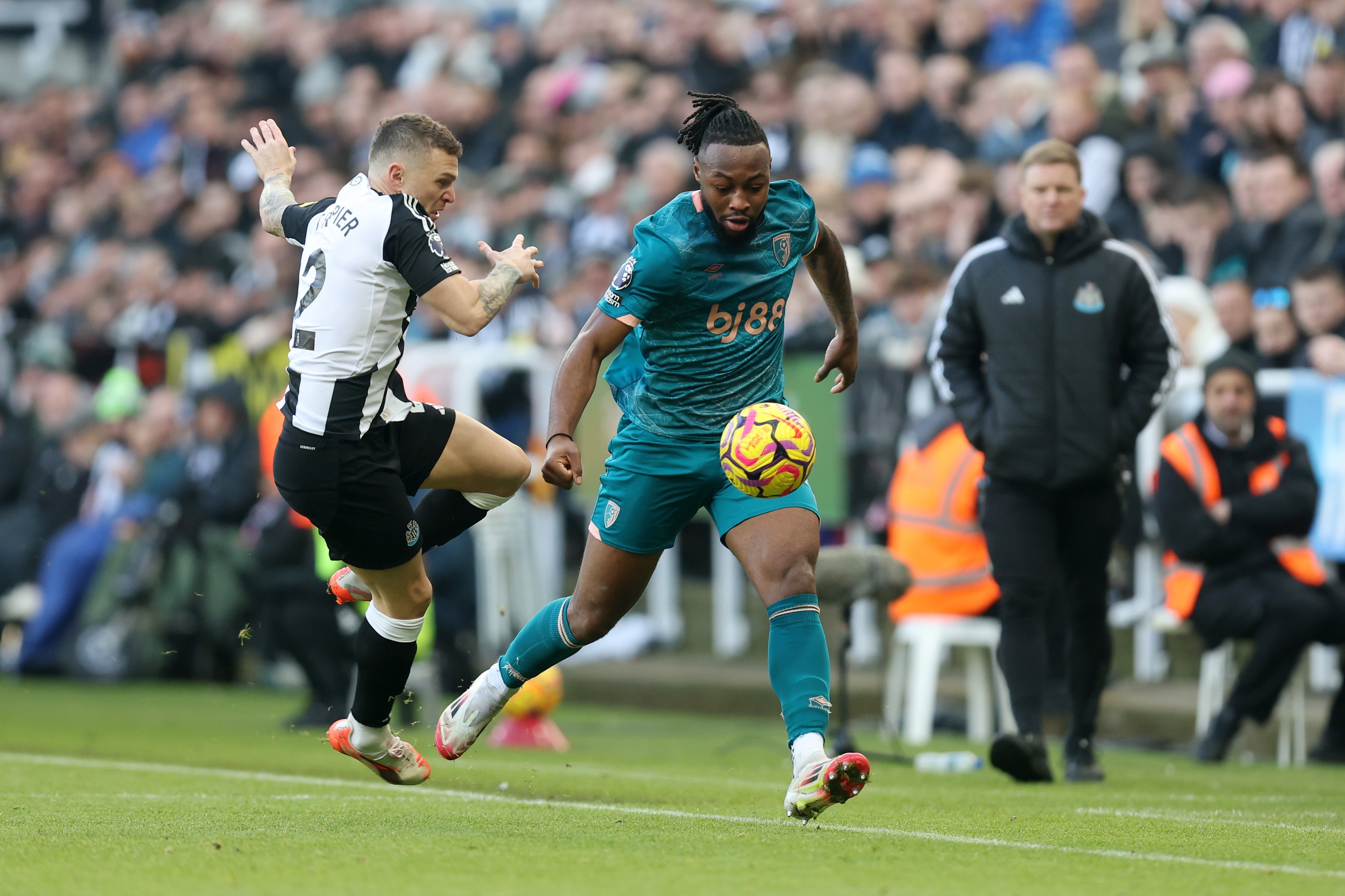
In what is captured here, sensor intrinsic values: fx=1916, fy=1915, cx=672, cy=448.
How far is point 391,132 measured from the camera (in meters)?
6.80

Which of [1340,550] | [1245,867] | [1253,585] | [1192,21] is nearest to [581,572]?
[1245,867]

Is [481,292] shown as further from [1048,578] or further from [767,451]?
[1048,578]

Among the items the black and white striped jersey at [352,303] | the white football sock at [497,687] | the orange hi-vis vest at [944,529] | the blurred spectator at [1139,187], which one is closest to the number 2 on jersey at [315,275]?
the black and white striped jersey at [352,303]

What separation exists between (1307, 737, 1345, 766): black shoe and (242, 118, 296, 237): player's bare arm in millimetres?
6165

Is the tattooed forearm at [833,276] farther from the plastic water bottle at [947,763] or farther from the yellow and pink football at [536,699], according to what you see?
the yellow and pink football at [536,699]

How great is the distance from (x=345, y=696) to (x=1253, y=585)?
5.53 m

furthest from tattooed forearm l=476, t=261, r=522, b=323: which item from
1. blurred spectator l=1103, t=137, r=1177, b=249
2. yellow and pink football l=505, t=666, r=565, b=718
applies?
blurred spectator l=1103, t=137, r=1177, b=249

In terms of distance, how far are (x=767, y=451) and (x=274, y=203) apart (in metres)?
2.16

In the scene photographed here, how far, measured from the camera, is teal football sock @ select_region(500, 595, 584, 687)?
23.1 ft

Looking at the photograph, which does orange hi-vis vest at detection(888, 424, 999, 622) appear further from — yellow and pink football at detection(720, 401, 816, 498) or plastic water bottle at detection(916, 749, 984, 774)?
yellow and pink football at detection(720, 401, 816, 498)

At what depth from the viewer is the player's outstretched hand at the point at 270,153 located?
731 centimetres

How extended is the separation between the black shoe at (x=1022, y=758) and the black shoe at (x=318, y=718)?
4.70 meters

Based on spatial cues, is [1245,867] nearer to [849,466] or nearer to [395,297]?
[395,297]

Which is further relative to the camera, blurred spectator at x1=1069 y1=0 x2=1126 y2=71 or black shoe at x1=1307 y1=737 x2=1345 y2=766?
blurred spectator at x1=1069 y1=0 x2=1126 y2=71
